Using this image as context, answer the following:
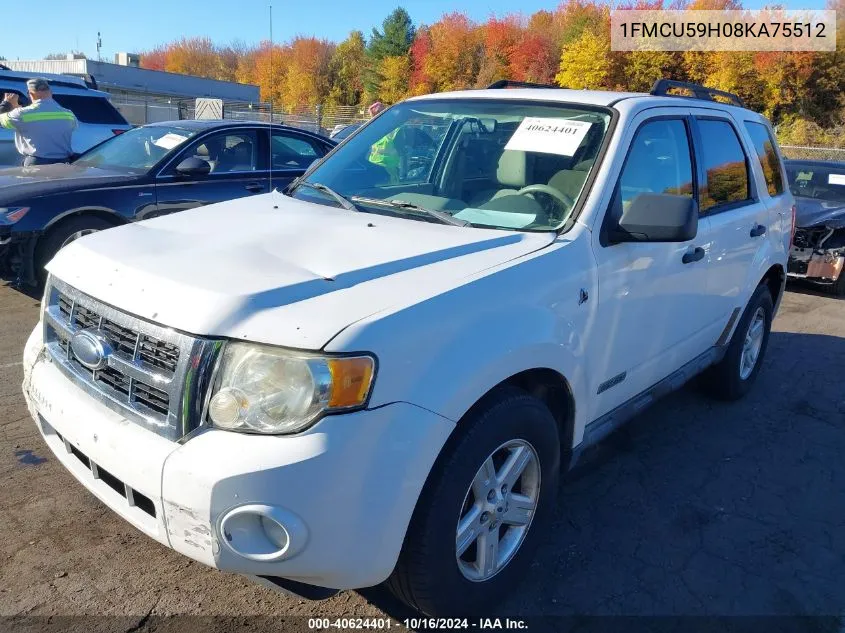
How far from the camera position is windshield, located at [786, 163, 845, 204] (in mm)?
8844

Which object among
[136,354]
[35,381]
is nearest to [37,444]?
[35,381]

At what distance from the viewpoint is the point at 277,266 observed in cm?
232

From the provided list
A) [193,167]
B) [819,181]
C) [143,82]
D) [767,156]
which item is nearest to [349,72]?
[143,82]

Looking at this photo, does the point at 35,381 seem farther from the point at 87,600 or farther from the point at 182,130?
the point at 182,130

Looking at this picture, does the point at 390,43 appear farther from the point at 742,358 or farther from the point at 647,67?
the point at 742,358

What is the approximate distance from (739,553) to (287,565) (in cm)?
214

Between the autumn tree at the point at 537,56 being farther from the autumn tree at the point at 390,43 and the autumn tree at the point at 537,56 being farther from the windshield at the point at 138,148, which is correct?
the windshield at the point at 138,148

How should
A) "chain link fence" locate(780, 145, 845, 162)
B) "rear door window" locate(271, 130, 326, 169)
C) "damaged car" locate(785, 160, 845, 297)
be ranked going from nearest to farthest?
"rear door window" locate(271, 130, 326, 169) < "damaged car" locate(785, 160, 845, 297) < "chain link fence" locate(780, 145, 845, 162)

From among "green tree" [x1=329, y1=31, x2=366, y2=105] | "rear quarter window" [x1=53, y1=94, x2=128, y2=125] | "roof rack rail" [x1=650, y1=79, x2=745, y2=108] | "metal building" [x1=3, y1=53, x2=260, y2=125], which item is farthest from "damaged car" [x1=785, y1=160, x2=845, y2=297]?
"green tree" [x1=329, y1=31, x2=366, y2=105]

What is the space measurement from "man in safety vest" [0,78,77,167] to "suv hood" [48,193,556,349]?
18.6 ft

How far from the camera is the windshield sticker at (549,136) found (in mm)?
3070

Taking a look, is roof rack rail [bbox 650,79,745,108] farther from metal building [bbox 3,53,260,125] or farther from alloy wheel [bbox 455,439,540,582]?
metal building [bbox 3,53,260,125]

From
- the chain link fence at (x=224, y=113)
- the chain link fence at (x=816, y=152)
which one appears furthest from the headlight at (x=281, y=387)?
the chain link fence at (x=816, y=152)

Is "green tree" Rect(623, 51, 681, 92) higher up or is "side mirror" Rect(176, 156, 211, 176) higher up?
"green tree" Rect(623, 51, 681, 92)
